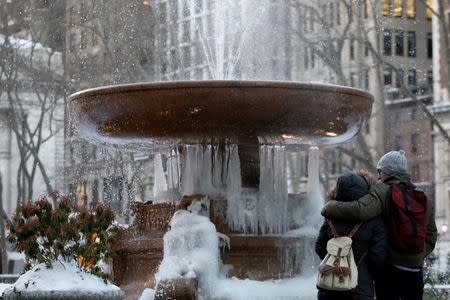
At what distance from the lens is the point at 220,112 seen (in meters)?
12.7

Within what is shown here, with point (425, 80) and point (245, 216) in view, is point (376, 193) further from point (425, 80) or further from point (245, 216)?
point (425, 80)

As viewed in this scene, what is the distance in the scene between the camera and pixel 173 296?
39.4 ft

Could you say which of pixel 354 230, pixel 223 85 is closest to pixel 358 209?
pixel 354 230

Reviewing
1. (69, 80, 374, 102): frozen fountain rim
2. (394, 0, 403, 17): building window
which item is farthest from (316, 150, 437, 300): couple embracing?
(394, 0, 403, 17): building window

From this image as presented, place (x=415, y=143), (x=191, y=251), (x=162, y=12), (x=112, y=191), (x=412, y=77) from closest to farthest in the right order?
(x=191, y=251) < (x=162, y=12) < (x=112, y=191) < (x=415, y=143) < (x=412, y=77)

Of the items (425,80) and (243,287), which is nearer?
(243,287)

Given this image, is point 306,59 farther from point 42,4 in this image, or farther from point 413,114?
point 42,4

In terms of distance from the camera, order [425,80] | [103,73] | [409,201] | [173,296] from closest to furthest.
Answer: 1. [409,201]
2. [173,296]
3. [103,73]
4. [425,80]

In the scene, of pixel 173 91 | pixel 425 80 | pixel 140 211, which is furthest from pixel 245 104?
pixel 425 80

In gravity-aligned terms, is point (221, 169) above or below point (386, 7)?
below

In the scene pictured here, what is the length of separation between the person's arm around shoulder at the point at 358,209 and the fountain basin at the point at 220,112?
2.95 meters

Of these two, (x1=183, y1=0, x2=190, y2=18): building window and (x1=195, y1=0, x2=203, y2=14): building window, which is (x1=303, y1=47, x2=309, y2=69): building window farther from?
(x1=195, y1=0, x2=203, y2=14): building window

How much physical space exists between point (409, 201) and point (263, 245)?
10.9 ft

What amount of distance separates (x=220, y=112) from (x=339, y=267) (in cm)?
341
